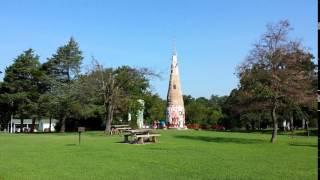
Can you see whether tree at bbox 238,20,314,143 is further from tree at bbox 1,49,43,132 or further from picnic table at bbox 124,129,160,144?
tree at bbox 1,49,43,132

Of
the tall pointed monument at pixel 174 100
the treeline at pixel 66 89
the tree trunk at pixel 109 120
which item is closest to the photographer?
the tree trunk at pixel 109 120

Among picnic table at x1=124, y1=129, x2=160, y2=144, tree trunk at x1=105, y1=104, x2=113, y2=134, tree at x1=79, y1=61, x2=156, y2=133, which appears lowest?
picnic table at x1=124, y1=129, x2=160, y2=144

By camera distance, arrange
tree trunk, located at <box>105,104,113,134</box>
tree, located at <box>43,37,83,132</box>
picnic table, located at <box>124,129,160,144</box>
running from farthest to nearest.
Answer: tree, located at <box>43,37,83,132</box>, tree trunk, located at <box>105,104,113,134</box>, picnic table, located at <box>124,129,160,144</box>

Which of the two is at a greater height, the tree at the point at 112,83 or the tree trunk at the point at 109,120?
the tree at the point at 112,83

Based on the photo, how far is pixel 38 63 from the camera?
238ft

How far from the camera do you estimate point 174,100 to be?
88.0 metres

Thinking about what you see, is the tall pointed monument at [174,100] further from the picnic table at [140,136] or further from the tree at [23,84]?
the picnic table at [140,136]

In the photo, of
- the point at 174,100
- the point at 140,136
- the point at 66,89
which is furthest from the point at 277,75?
the point at 174,100

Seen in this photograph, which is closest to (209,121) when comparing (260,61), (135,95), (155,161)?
(135,95)

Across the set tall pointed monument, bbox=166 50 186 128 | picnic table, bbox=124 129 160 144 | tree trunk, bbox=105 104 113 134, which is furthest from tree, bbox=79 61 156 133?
tall pointed monument, bbox=166 50 186 128

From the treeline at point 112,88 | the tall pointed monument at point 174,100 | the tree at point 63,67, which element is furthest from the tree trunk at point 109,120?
the tall pointed monument at point 174,100

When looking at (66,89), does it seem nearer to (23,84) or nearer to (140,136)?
(23,84)

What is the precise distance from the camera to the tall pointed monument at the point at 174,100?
87.4 m

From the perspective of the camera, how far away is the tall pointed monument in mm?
87375
